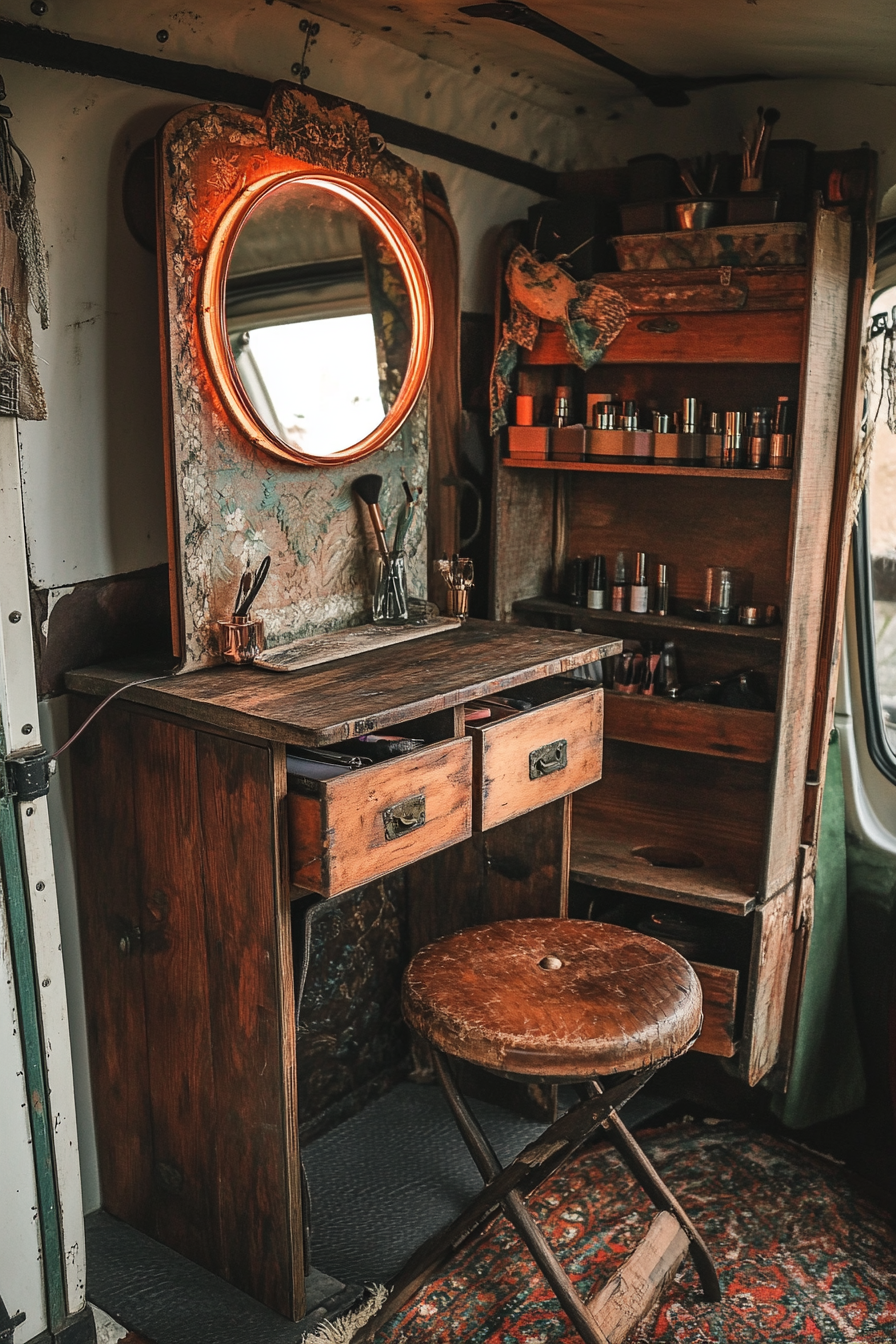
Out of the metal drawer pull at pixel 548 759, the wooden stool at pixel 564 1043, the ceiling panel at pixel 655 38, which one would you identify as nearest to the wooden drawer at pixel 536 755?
the metal drawer pull at pixel 548 759

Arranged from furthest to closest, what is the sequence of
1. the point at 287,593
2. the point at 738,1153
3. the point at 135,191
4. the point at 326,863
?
the point at 738,1153 < the point at 287,593 < the point at 135,191 < the point at 326,863

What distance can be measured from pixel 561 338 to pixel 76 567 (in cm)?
145

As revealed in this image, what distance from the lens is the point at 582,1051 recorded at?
209 cm

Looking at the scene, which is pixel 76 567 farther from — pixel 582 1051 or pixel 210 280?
pixel 582 1051

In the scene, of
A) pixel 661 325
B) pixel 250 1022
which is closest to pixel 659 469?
pixel 661 325

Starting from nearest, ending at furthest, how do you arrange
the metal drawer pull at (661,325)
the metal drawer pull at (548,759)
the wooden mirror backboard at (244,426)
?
the wooden mirror backboard at (244,426) → the metal drawer pull at (548,759) → the metal drawer pull at (661,325)

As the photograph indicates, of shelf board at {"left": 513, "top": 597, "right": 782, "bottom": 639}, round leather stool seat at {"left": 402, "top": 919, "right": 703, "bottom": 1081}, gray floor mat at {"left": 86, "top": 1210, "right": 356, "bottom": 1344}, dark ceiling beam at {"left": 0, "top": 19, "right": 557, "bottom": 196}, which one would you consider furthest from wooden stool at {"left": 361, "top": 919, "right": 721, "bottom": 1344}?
dark ceiling beam at {"left": 0, "top": 19, "right": 557, "bottom": 196}

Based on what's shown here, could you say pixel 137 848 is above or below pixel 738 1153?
above

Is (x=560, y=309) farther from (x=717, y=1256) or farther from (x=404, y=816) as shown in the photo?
(x=717, y=1256)

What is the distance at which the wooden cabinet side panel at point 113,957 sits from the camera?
7.74 ft

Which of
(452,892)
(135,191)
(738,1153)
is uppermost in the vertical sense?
(135,191)

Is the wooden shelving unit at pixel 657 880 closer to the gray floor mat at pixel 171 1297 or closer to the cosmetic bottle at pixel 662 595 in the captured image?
the cosmetic bottle at pixel 662 595

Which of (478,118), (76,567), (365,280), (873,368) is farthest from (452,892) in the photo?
(478,118)

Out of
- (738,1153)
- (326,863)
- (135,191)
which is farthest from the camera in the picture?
(738,1153)
